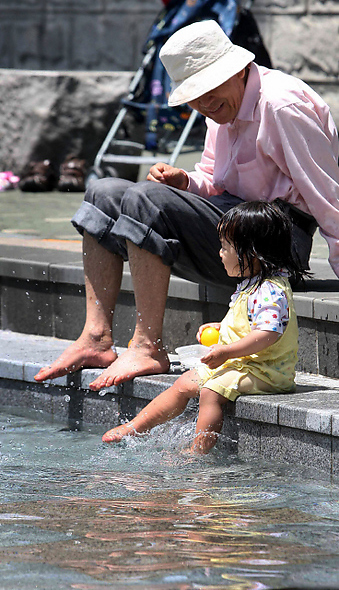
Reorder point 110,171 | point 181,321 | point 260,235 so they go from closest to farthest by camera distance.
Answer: point 260,235 < point 181,321 < point 110,171

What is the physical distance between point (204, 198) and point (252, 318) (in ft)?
2.47

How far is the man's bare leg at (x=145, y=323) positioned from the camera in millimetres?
3549

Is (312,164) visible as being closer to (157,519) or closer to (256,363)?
(256,363)

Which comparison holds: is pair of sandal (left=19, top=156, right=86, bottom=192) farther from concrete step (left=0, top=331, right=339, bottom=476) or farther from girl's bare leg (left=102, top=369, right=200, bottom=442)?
girl's bare leg (left=102, top=369, right=200, bottom=442)

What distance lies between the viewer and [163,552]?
2.28m

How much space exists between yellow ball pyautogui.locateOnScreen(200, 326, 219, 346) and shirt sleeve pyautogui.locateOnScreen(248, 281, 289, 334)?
1.24ft

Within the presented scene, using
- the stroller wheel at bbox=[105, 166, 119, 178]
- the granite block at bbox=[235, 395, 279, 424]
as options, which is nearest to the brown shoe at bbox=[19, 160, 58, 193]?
the stroller wheel at bbox=[105, 166, 119, 178]

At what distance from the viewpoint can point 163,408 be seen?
11.0 ft

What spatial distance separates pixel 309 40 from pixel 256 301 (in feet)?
20.6

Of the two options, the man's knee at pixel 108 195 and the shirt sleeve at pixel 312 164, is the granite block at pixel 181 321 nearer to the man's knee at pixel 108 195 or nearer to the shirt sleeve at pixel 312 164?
the man's knee at pixel 108 195

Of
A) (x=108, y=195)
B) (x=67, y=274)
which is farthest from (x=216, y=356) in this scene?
(x=67, y=274)

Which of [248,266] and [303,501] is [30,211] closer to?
[248,266]

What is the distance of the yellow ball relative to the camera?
3.59 metres

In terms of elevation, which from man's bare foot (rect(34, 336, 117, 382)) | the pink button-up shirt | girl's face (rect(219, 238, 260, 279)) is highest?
the pink button-up shirt
